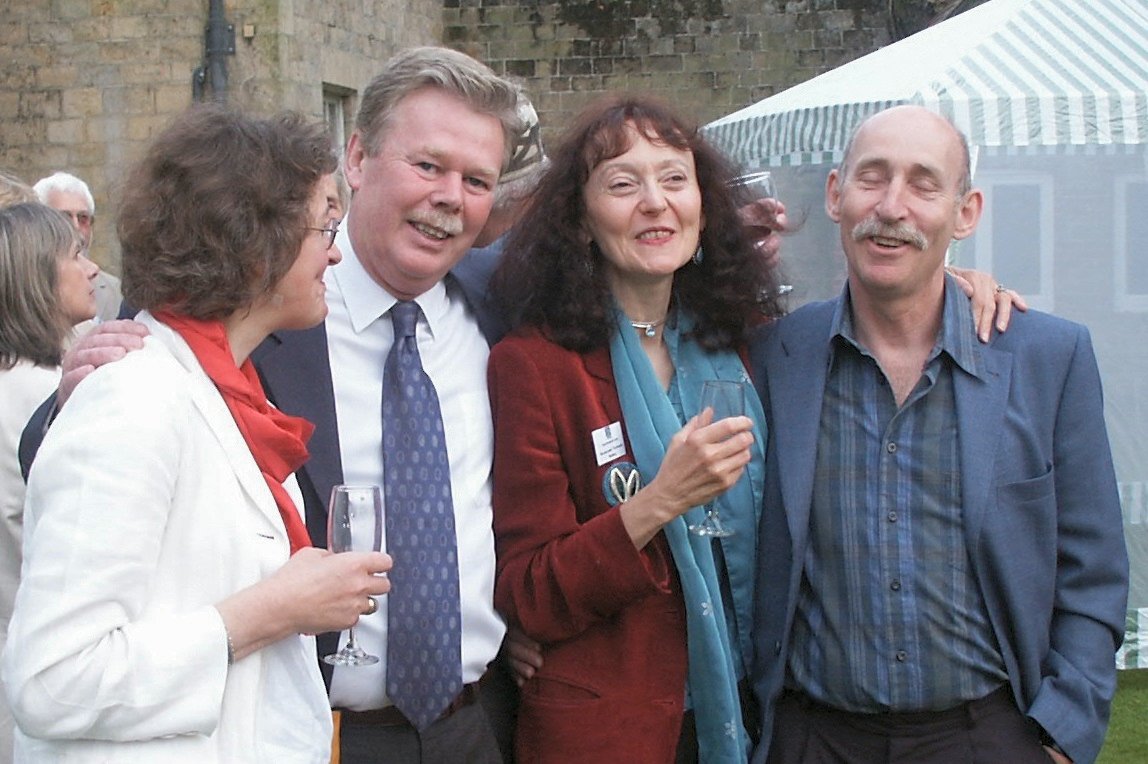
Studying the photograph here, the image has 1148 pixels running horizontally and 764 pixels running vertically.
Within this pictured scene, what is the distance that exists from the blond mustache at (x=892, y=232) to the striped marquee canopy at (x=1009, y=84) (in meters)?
3.54

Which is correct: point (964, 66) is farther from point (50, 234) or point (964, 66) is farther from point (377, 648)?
point (377, 648)

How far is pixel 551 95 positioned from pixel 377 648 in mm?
18200

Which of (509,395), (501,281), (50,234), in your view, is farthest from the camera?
(50,234)

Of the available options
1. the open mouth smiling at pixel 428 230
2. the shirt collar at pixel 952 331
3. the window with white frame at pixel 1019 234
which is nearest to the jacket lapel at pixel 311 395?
the open mouth smiling at pixel 428 230

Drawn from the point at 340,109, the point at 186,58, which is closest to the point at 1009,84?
the point at 186,58

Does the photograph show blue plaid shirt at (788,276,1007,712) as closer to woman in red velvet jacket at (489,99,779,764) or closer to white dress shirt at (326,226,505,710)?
woman in red velvet jacket at (489,99,779,764)

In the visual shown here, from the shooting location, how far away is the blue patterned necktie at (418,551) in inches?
114

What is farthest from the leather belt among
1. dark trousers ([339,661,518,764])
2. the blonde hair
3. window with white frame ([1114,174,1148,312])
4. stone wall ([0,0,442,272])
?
stone wall ([0,0,442,272])

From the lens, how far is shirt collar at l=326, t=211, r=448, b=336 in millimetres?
3129

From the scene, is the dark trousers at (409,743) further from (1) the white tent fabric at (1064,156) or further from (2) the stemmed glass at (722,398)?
(1) the white tent fabric at (1064,156)

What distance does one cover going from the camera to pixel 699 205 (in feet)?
10.6

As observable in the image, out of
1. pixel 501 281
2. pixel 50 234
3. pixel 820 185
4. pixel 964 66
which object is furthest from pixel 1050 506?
pixel 820 185

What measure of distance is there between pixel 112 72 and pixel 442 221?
12.4m

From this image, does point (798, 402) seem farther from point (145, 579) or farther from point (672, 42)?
point (672, 42)
